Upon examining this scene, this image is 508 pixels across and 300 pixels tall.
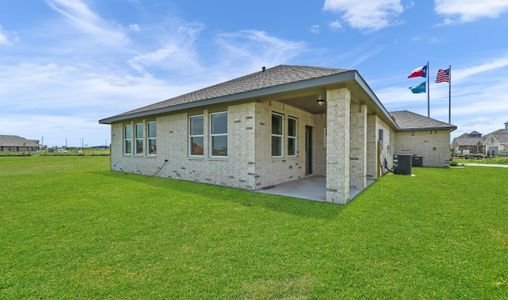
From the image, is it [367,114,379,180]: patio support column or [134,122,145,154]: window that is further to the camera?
[134,122,145,154]: window

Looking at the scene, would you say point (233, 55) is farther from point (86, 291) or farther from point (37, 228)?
point (86, 291)

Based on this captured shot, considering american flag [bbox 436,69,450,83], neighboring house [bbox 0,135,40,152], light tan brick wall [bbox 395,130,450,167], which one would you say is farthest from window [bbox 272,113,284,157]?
neighboring house [bbox 0,135,40,152]

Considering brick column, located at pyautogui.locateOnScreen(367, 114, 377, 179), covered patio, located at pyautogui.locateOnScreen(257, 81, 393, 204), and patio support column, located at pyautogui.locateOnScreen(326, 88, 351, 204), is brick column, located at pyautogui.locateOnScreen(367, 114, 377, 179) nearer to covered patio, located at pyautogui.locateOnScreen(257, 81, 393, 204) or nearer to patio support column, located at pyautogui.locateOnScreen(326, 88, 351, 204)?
covered patio, located at pyautogui.locateOnScreen(257, 81, 393, 204)

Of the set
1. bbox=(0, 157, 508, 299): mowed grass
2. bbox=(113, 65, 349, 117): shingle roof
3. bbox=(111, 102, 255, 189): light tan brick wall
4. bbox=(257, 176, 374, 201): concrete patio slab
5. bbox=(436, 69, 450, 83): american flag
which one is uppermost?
bbox=(436, 69, 450, 83): american flag

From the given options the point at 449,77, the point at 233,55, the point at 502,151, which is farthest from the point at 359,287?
the point at 502,151

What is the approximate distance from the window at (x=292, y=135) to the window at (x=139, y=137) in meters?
7.13

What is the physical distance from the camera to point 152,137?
34.8 feet

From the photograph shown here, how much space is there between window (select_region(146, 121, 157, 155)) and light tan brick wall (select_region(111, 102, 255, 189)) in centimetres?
39

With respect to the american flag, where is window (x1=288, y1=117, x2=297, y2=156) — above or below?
below

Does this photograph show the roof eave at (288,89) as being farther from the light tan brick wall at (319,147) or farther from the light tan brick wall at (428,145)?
the light tan brick wall at (428,145)

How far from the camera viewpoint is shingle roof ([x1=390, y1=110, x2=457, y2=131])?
1551cm

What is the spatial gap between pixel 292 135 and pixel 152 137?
6560 mm

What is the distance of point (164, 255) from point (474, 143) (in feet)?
208

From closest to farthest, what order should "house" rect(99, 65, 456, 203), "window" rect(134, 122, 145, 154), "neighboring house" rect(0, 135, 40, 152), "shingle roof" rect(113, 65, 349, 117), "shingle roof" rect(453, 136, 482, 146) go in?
"house" rect(99, 65, 456, 203) → "shingle roof" rect(113, 65, 349, 117) → "window" rect(134, 122, 145, 154) → "shingle roof" rect(453, 136, 482, 146) → "neighboring house" rect(0, 135, 40, 152)
